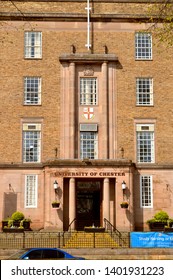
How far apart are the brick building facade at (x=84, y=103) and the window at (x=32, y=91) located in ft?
0.25

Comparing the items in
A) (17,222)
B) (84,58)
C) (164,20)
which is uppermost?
(164,20)

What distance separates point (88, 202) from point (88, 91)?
27.8 feet

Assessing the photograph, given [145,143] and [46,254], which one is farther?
[145,143]

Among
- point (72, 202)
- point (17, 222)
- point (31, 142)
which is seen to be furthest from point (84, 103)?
point (17, 222)

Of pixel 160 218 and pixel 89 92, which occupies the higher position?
pixel 89 92

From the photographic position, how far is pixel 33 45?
37.0 metres

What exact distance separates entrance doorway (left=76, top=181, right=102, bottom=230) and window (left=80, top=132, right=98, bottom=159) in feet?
6.62

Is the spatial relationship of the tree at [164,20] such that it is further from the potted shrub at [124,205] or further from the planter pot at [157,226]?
the planter pot at [157,226]

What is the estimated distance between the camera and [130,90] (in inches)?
1443

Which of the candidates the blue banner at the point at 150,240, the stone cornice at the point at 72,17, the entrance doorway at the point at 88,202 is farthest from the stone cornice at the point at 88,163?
the stone cornice at the point at 72,17

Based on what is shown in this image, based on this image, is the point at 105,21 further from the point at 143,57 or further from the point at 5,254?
the point at 5,254

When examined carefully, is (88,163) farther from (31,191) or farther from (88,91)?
(88,91)

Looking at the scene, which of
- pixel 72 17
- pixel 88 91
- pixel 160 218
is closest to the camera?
pixel 160 218

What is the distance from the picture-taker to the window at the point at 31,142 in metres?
35.6
